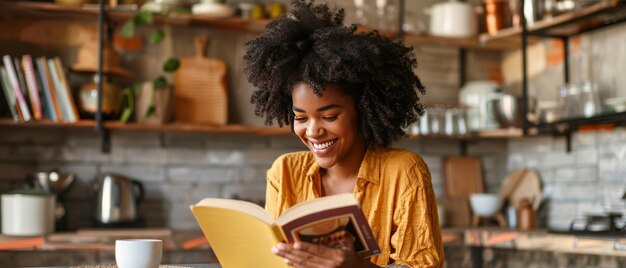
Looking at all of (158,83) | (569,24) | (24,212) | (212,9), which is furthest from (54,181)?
(569,24)

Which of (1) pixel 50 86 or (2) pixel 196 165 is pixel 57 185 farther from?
(2) pixel 196 165

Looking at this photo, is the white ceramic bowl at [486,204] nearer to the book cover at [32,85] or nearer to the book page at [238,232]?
the book cover at [32,85]

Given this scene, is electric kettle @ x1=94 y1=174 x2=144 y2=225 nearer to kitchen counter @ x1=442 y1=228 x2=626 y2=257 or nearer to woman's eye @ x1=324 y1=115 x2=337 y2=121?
kitchen counter @ x1=442 y1=228 x2=626 y2=257

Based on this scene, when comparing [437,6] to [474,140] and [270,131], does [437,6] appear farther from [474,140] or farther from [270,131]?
[270,131]

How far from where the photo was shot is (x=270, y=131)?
3.73 metres

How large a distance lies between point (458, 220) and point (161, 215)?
1.49 m

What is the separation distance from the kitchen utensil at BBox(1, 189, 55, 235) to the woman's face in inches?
69.7

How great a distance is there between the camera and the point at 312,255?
147 cm

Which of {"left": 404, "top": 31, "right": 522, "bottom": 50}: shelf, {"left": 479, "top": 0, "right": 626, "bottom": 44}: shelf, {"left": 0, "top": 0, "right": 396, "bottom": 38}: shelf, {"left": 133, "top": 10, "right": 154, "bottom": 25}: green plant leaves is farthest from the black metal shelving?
{"left": 133, "top": 10, "right": 154, "bottom": 25}: green plant leaves

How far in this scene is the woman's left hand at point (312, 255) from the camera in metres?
1.46

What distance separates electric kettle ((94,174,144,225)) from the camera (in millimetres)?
3426

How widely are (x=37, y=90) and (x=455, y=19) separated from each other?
6.82ft

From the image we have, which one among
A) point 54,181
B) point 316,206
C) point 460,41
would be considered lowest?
point 54,181

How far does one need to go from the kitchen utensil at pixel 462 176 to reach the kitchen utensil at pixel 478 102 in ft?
0.69
